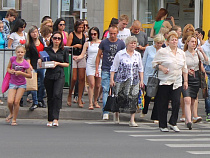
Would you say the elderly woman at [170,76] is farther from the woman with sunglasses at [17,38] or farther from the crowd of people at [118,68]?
the woman with sunglasses at [17,38]

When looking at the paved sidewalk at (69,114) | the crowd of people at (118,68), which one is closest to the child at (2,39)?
the crowd of people at (118,68)

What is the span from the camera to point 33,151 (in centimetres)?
878

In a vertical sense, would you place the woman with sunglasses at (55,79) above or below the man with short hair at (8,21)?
below

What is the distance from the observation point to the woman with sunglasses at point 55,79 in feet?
39.8

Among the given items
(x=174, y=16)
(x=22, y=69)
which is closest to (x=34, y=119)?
(x=22, y=69)

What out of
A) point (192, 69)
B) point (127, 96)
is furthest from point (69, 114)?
point (192, 69)

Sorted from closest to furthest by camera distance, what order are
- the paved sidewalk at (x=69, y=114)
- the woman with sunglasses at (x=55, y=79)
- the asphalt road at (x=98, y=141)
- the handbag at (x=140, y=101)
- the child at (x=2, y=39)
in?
the asphalt road at (x=98, y=141) → the woman with sunglasses at (x=55, y=79) → the handbag at (x=140, y=101) → the paved sidewalk at (x=69, y=114) → the child at (x=2, y=39)

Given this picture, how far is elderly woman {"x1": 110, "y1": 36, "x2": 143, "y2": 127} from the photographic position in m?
12.4

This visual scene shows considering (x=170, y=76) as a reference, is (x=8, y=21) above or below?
above

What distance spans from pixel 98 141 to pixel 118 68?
2.87 meters

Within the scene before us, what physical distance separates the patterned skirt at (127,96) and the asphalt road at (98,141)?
38cm

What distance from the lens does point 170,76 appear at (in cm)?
1152

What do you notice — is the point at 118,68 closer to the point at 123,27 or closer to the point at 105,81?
the point at 105,81

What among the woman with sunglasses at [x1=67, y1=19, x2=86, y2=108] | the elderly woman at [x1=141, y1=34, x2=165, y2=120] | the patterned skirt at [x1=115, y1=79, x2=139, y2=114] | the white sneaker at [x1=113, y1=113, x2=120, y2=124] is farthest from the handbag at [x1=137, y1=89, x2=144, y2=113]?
the woman with sunglasses at [x1=67, y1=19, x2=86, y2=108]
